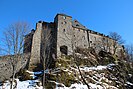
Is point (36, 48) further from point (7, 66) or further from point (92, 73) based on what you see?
point (92, 73)

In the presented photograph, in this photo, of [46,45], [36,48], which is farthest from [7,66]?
[46,45]

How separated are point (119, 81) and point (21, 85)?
66.1ft

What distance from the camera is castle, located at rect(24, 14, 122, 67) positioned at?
138 ft

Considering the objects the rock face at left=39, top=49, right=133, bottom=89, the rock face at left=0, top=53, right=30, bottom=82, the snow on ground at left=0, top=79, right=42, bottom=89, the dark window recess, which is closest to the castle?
the dark window recess

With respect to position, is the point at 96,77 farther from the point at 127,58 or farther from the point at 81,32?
the point at 127,58

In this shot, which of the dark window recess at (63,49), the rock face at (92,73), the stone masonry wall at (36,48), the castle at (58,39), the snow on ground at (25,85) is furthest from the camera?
the dark window recess at (63,49)

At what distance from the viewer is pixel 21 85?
105 ft

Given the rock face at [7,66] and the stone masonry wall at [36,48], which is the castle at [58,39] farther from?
the rock face at [7,66]

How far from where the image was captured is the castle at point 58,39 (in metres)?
42.1

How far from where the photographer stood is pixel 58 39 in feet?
150

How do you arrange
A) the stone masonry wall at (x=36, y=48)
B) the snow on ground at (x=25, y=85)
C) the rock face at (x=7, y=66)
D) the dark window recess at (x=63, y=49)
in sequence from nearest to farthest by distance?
the snow on ground at (x=25, y=85), the rock face at (x=7, y=66), the stone masonry wall at (x=36, y=48), the dark window recess at (x=63, y=49)

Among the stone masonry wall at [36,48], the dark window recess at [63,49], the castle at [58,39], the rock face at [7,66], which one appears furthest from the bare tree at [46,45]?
the rock face at [7,66]

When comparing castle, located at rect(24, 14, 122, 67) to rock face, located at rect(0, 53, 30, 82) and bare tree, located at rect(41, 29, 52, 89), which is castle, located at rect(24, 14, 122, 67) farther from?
rock face, located at rect(0, 53, 30, 82)

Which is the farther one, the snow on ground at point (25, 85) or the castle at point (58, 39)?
the castle at point (58, 39)
